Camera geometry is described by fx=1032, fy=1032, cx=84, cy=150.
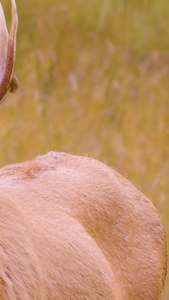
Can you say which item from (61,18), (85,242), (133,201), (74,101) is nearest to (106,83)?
(74,101)

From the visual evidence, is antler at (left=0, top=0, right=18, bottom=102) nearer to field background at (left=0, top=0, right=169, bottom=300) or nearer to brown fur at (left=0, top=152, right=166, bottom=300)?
brown fur at (left=0, top=152, right=166, bottom=300)

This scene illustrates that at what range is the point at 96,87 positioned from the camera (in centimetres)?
654

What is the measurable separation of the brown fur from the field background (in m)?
1.35

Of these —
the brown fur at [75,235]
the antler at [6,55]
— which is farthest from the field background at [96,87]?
the antler at [6,55]

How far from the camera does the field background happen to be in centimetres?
568

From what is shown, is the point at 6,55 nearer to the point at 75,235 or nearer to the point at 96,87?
the point at 75,235

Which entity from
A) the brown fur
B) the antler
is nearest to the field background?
the brown fur

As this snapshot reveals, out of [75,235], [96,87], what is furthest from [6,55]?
[96,87]

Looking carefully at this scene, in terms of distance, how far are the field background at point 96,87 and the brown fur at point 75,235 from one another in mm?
1350

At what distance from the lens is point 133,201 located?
363 centimetres

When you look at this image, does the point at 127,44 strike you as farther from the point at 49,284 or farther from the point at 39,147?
the point at 49,284

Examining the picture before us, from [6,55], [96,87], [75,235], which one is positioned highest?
[96,87]

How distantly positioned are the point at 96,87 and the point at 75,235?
3.39m

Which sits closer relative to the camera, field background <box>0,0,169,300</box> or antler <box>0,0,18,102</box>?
antler <box>0,0,18,102</box>
